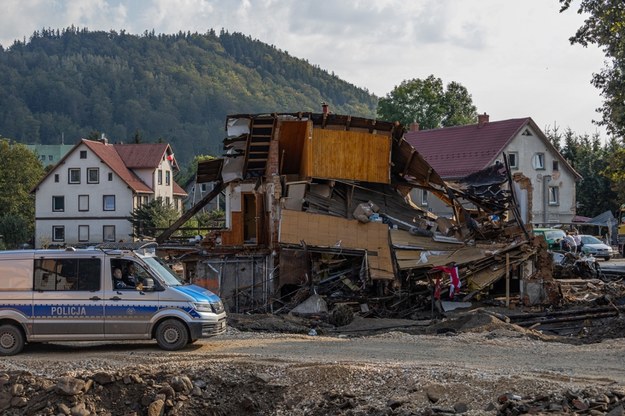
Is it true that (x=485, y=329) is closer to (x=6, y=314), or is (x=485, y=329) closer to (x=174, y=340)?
(x=174, y=340)

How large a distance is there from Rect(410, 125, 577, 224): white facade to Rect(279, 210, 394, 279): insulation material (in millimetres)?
32307

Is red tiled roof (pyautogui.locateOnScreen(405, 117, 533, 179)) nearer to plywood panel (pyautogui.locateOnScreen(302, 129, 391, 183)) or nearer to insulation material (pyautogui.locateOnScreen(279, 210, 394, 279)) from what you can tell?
plywood panel (pyautogui.locateOnScreen(302, 129, 391, 183))

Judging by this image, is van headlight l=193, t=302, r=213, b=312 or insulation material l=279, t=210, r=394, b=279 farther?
insulation material l=279, t=210, r=394, b=279

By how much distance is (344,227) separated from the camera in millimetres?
29328

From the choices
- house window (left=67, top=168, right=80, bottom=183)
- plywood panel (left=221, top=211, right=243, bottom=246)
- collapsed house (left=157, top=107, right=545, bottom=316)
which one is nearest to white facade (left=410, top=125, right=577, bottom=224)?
collapsed house (left=157, top=107, right=545, bottom=316)

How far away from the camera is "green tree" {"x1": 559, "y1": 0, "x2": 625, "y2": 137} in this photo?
2730 cm

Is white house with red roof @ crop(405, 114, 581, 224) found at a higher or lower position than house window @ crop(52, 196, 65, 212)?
higher

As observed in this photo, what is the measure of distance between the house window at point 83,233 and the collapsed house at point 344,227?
127 feet

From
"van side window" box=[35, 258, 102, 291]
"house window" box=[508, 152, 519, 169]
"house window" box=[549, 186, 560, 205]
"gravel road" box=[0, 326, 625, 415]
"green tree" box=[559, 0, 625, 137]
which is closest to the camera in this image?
"gravel road" box=[0, 326, 625, 415]

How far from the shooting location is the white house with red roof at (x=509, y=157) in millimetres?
57406

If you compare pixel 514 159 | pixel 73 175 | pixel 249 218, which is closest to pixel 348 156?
pixel 249 218

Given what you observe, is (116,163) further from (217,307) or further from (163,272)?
(217,307)

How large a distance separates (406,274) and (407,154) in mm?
6018

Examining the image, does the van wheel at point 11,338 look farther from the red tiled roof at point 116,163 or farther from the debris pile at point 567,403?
the red tiled roof at point 116,163
